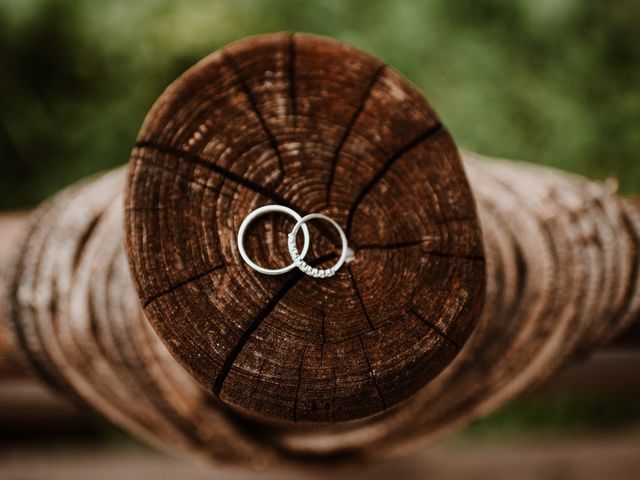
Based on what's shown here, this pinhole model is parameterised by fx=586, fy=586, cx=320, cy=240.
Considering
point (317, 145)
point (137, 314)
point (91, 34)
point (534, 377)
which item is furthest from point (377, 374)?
point (91, 34)

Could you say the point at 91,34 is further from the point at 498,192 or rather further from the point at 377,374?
the point at 377,374

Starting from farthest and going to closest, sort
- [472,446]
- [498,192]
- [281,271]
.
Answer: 1. [472,446]
2. [498,192]
3. [281,271]

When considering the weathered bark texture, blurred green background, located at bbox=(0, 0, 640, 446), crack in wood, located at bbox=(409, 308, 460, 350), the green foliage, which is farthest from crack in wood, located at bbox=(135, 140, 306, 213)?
the green foliage

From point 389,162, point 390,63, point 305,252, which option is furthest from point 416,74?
point 305,252

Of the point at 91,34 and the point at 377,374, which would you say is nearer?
the point at 377,374

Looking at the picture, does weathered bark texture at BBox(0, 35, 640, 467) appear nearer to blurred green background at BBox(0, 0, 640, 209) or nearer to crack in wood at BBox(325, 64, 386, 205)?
crack in wood at BBox(325, 64, 386, 205)

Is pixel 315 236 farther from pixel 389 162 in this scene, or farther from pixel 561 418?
pixel 561 418

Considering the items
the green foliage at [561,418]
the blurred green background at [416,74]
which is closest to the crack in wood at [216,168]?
the blurred green background at [416,74]
